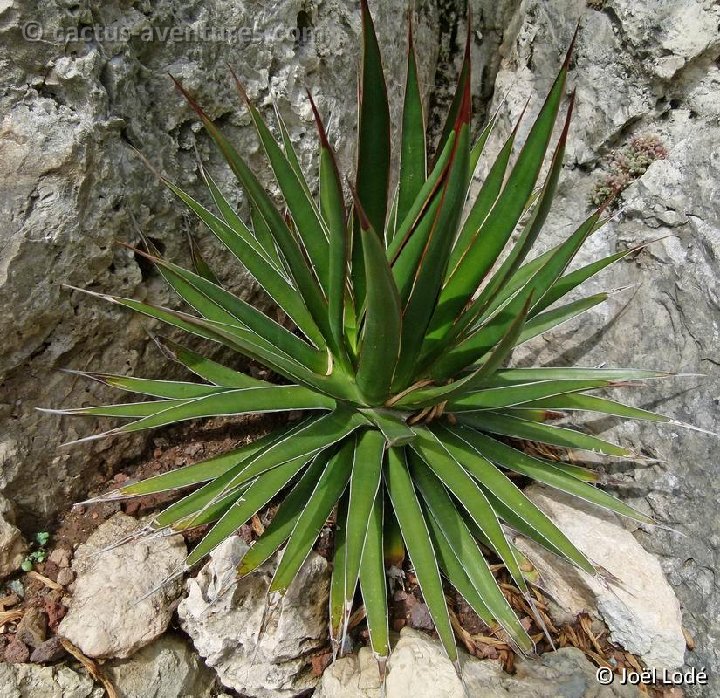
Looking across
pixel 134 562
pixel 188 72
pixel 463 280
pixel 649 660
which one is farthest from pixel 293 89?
pixel 649 660

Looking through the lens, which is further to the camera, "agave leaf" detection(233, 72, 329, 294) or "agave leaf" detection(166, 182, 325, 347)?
"agave leaf" detection(166, 182, 325, 347)

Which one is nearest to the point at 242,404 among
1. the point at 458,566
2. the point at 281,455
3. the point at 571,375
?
the point at 281,455

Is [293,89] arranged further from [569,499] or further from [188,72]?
[569,499]

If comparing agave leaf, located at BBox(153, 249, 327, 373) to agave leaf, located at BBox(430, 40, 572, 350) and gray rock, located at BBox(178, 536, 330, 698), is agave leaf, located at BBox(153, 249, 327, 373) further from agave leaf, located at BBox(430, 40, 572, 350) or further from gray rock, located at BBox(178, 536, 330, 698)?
gray rock, located at BBox(178, 536, 330, 698)

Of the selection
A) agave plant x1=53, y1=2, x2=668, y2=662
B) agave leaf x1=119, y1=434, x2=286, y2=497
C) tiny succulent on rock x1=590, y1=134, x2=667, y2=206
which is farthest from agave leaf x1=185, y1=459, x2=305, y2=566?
tiny succulent on rock x1=590, y1=134, x2=667, y2=206

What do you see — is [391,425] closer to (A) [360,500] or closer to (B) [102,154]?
(A) [360,500]

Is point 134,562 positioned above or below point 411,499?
below
